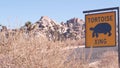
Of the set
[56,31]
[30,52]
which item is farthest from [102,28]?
[30,52]

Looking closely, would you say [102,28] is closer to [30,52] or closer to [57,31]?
[57,31]

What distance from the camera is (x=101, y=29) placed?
32.6 feet

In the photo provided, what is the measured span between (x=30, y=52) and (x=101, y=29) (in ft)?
8.56

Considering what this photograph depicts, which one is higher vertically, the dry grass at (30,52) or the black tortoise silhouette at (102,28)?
the black tortoise silhouette at (102,28)

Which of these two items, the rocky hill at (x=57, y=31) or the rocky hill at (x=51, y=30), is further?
the rocky hill at (x=57, y=31)

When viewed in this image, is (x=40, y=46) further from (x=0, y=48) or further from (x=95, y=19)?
(x=95, y=19)

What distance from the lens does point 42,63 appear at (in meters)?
7.82

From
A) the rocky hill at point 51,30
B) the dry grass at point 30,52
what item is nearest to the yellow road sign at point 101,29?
the rocky hill at point 51,30

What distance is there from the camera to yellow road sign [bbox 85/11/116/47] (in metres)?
9.91

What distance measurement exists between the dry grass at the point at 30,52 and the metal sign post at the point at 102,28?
1.70 metres

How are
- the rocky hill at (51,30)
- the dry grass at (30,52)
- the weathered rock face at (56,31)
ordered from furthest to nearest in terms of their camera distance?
the weathered rock face at (56,31), the rocky hill at (51,30), the dry grass at (30,52)

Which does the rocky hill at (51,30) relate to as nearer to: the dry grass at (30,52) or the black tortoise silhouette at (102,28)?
the dry grass at (30,52)

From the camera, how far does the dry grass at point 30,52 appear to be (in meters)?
7.68

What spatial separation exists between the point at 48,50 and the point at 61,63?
0.36 metres
